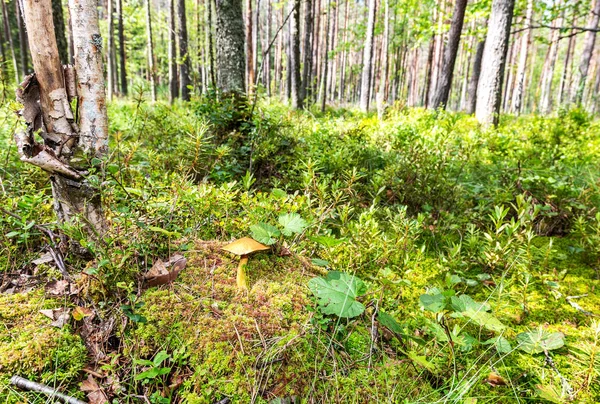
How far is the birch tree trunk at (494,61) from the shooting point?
22.1ft

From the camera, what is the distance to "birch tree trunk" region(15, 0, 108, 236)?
1812 millimetres

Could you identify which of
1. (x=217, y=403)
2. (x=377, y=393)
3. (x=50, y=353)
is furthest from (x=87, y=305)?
(x=377, y=393)

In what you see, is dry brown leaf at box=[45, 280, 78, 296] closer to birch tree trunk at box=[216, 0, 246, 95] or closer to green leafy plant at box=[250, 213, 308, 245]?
green leafy plant at box=[250, 213, 308, 245]

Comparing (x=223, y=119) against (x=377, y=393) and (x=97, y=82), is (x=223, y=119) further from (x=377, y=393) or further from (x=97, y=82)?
(x=377, y=393)

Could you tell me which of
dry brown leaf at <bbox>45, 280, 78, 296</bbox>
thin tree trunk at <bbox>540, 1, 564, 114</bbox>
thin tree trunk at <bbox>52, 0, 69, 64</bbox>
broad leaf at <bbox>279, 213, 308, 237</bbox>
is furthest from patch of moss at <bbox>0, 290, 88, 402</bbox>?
thin tree trunk at <bbox>540, 1, 564, 114</bbox>

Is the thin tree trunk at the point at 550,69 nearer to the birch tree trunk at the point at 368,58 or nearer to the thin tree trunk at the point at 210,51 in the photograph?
the birch tree trunk at the point at 368,58

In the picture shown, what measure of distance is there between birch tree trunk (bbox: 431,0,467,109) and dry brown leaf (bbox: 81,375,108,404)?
401 inches

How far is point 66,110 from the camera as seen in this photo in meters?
1.93

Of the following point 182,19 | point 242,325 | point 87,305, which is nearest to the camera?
point 242,325

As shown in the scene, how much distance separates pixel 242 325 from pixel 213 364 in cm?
22

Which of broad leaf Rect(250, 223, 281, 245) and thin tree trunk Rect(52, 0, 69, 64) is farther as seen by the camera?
thin tree trunk Rect(52, 0, 69, 64)

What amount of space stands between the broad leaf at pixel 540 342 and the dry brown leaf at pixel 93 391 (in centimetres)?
202

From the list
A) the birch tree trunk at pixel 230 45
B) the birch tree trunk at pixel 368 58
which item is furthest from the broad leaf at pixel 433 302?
the birch tree trunk at pixel 368 58

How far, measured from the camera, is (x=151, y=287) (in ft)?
6.22
